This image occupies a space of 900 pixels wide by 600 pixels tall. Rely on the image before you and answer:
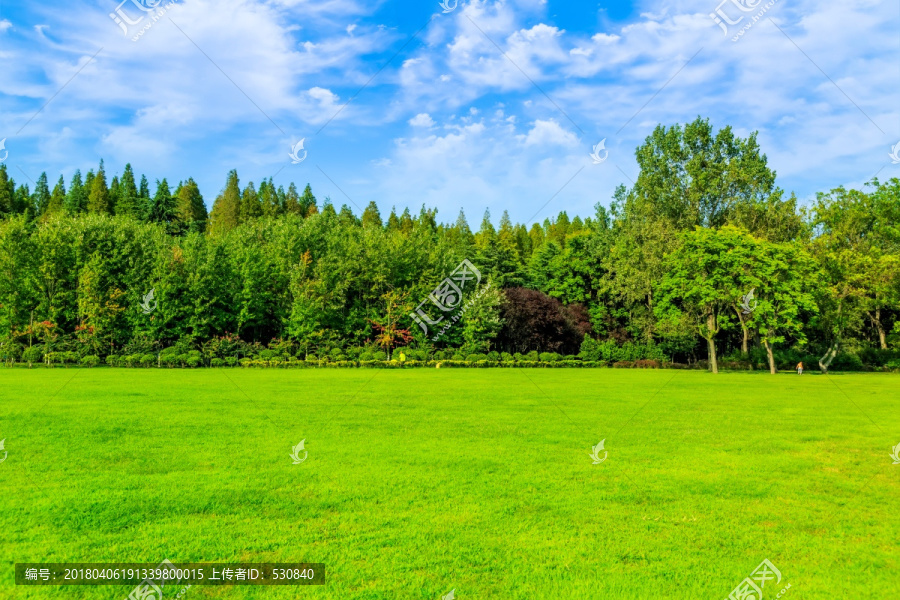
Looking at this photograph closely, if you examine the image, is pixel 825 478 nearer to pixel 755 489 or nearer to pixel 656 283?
pixel 755 489

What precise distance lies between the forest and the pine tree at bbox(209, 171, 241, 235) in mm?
31011

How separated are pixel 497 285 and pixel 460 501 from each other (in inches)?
1925

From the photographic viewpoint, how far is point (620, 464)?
375 inches

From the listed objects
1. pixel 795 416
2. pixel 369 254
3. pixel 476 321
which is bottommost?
pixel 795 416

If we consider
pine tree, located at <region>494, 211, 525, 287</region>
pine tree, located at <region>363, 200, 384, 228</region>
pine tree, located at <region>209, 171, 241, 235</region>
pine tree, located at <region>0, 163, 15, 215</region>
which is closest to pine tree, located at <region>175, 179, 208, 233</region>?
pine tree, located at <region>209, 171, 241, 235</region>

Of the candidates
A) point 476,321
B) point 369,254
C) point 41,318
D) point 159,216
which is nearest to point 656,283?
point 476,321

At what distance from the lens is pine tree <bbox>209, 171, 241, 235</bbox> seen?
8862cm

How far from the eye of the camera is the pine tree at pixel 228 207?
291ft

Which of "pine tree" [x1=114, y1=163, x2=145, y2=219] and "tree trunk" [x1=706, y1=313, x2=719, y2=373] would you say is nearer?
"tree trunk" [x1=706, y1=313, x2=719, y2=373]

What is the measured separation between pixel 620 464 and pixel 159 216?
8764cm

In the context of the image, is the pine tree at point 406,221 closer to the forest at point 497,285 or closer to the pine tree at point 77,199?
the forest at point 497,285

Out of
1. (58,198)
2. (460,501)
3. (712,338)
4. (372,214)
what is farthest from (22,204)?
(460,501)

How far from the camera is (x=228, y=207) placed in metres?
90.8

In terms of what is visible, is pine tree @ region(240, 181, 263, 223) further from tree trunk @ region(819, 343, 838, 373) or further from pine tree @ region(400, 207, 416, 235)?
tree trunk @ region(819, 343, 838, 373)
